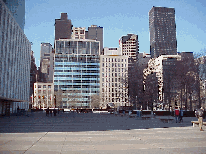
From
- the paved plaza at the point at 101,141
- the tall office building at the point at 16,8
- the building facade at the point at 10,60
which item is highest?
the tall office building at the point at 16,8

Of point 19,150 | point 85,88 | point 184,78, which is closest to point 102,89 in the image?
point 85,88

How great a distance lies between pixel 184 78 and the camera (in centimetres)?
4884

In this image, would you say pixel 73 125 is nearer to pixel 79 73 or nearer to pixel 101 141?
pixel 101 141

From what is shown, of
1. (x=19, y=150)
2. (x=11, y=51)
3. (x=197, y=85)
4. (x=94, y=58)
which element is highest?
(x=94, y=58)

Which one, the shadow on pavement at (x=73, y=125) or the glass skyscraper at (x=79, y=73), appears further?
the glass skyscraper at (x=79, y=73)

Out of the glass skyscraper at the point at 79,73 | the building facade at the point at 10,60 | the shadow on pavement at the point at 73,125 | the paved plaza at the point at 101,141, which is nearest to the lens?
the paved plaza at the point at 101,141

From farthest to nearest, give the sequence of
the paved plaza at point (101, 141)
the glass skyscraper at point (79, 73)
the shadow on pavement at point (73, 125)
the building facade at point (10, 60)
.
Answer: the glass skyscraper at point (79, 73) < the building facade at point (10, 60) < the shadow on pavement at point (73, 125) < the paved plaza at point (101, 141)

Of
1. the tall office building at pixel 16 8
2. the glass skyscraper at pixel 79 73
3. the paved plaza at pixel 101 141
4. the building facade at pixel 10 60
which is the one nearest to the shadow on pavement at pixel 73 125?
the paved plaza at pixel 101 141

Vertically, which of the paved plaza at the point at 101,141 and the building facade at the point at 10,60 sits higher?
the building facade at the point at 10,60

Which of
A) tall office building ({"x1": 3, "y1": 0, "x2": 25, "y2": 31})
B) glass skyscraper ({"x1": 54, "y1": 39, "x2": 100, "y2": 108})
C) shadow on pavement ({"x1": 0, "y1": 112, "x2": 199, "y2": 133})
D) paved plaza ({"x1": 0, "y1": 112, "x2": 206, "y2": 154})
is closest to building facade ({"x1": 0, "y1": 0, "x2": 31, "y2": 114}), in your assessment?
tall office building ({"x1": 3, "y1": 0, "x2": 25, "y2": 31})

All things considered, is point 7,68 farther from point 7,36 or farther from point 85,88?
point 85,88

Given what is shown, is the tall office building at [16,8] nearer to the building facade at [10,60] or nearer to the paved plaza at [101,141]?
the building facade at [10,60]

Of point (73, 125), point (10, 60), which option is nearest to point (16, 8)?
point (10, 60)

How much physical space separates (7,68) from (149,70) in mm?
38960
